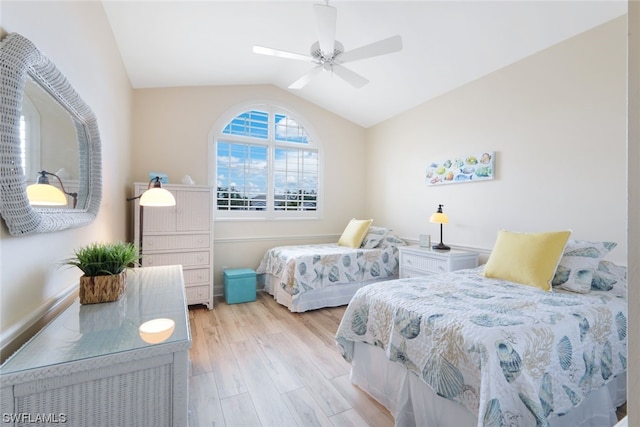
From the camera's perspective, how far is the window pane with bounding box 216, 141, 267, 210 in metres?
3.99

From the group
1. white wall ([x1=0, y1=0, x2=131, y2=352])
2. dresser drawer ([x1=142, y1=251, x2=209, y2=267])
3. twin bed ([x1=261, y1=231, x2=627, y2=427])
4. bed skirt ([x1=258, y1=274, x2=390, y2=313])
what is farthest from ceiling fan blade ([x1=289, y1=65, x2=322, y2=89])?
bed skirt ([x1=258, y1=274, x2=390, y2=313])

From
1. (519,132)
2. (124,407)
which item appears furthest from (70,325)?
(519,132)

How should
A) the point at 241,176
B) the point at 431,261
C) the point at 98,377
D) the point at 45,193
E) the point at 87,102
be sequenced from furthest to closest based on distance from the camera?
the point at 241,176, the point at 431,261, the point at 87,102, the point at 45,193, the point at 98,377

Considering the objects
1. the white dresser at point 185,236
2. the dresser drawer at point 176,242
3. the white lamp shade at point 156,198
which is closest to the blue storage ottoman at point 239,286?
the white dresser at point 185,236

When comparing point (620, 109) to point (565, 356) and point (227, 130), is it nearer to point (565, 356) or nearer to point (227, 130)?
point (565, 356)

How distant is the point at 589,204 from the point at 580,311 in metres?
1.26

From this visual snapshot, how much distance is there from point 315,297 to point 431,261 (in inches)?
55.3

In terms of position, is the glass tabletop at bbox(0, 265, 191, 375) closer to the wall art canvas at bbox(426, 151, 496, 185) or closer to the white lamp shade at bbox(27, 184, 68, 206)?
the white lamp shade at bbox(27, 184, 68, 206)

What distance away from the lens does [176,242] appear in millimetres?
3215

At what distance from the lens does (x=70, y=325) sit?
1070 mm

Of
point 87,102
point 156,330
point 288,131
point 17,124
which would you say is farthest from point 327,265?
point 17,124

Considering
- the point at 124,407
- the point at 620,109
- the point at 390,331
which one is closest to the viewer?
the point at 124,407

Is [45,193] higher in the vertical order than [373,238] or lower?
higher

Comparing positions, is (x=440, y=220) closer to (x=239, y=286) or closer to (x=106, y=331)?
(x=239, y=286)
